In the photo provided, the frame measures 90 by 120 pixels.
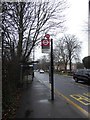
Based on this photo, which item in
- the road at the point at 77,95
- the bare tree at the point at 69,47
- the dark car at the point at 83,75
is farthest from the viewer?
the bare tree at the point at 69,47

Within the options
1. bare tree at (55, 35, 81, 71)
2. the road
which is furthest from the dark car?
bare tree at (55, 35, 81, 71)

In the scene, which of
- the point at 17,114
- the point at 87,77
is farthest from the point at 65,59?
the point at 17,114

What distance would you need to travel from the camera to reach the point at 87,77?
31.1m

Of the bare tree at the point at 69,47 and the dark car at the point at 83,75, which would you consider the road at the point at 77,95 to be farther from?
the bare tree at the point at 69,47

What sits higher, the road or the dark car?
the dark car

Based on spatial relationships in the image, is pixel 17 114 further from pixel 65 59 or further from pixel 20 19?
pixel 65 59

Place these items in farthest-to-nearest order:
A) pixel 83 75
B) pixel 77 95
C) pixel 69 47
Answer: pixel 69 47 → pixel 83 75 → pixel 77 95

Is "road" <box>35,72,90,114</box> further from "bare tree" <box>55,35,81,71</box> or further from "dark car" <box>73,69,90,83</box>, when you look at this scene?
"bare tree" <box>55,35,81,71</box>

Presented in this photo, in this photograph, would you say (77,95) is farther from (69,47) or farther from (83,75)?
(69,47)

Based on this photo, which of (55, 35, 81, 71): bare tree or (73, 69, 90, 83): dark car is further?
(55, 35, 81, 71): bare tree

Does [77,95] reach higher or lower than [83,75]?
lower

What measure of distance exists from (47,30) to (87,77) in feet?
23.5

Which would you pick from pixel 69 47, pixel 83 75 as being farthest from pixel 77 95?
pixel 69 47

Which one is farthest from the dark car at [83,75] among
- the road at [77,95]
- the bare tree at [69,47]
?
the bare tree at [69,47]
